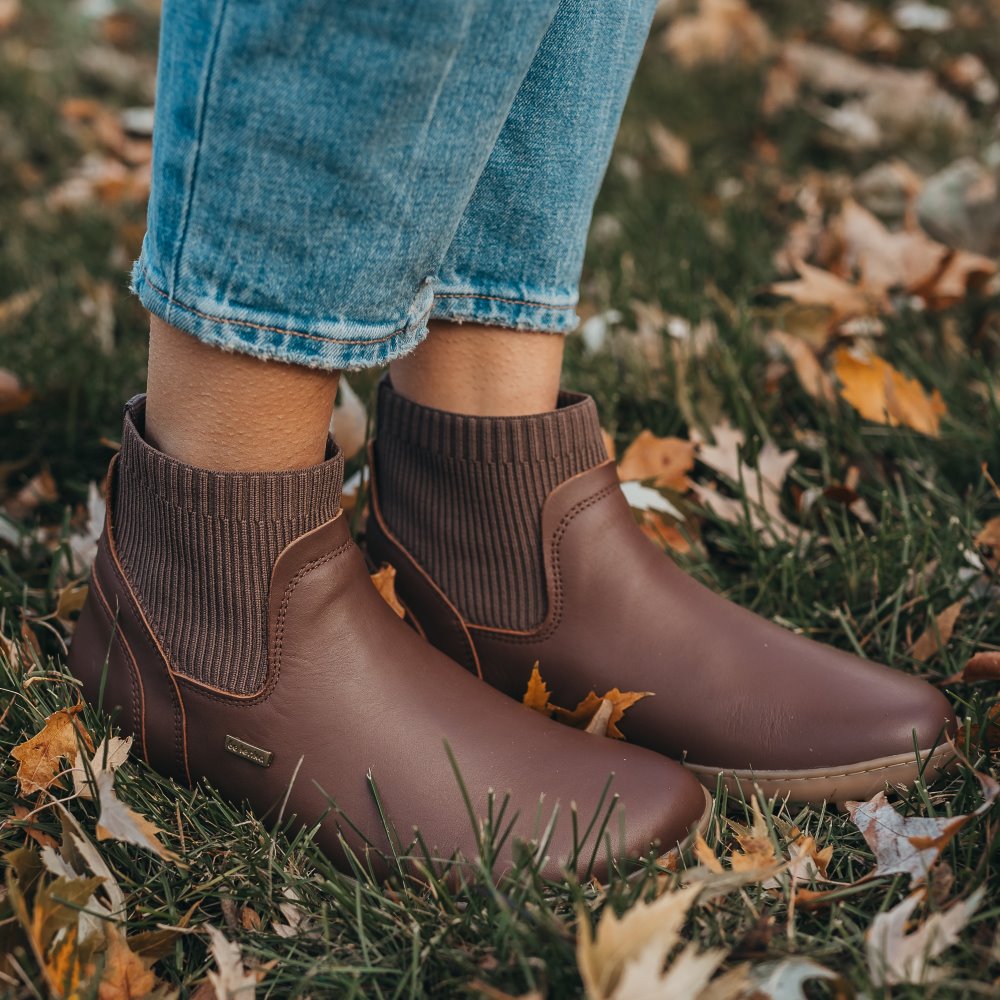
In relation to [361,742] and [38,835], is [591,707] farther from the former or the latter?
[38,835]

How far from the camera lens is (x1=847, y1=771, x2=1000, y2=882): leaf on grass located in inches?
35.5

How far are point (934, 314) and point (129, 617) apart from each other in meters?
1.48

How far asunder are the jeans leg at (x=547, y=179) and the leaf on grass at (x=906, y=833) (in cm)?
58

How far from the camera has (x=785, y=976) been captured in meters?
0.81

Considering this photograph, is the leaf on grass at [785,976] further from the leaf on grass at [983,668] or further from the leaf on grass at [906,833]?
the leaf on grass at [983,668]

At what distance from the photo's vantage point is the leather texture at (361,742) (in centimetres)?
96

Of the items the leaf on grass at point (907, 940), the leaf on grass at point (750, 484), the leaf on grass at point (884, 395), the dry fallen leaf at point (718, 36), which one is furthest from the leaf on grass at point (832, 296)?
the dry fallen leaf at point (718, 36)

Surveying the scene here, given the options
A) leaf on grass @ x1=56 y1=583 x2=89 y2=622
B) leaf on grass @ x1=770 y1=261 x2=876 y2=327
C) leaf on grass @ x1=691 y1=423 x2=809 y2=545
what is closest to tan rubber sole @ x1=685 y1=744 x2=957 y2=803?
leaf on grass @ x1=691 y1=423 x2=809 y2=545

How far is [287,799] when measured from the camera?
38.5 inches

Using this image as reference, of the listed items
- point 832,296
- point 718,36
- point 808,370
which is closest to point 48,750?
point 808,370

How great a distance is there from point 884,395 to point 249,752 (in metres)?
1.08

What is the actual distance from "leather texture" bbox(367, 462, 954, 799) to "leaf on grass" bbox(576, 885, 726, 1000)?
329 mm

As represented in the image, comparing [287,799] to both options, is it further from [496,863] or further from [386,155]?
[386,155]

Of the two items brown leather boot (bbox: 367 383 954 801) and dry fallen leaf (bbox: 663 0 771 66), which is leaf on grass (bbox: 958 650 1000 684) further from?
dry fallen leaf (bbox: 663 0 771 66)
